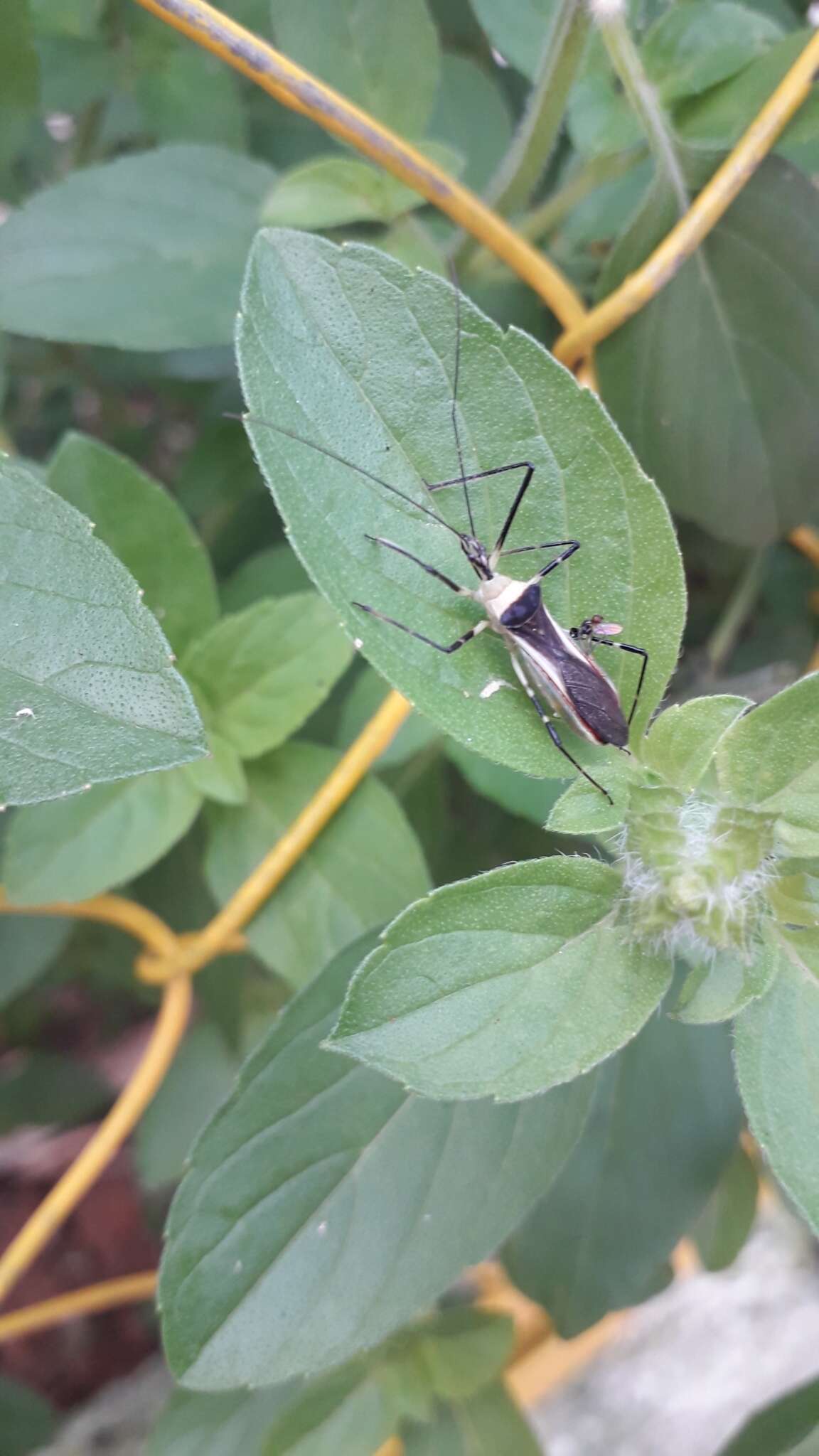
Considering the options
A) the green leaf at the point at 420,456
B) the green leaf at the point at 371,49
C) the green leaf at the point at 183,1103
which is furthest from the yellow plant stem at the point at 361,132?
the green leaf at the point at 183,1103

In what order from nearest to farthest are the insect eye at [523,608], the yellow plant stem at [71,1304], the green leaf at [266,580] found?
the insect eye at [523,608]
the green leaf at [266,580]
the yellow plant stem at [71,1304]

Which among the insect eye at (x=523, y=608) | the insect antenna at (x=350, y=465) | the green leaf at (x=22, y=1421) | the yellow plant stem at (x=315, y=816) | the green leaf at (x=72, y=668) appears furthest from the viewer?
the green leaf at (x=22, y=1421)

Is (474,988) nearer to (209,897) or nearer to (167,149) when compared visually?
(209,897)

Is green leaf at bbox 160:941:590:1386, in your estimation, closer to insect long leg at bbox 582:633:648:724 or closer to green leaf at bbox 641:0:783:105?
insect long leg at bbox 582:633:648:724

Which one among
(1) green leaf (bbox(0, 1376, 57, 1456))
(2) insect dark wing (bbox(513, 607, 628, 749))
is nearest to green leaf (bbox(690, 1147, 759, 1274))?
(2) insect dark wing (bbox(513, 607, 628, 749))

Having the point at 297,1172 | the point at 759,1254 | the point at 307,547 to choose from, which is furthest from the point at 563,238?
the point at 759,1254

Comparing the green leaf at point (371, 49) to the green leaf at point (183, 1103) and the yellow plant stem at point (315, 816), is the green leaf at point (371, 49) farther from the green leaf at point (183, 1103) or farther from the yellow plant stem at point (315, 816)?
the green leaf at point (183, 1103)

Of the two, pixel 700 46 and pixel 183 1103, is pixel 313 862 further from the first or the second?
pixel 700 46
